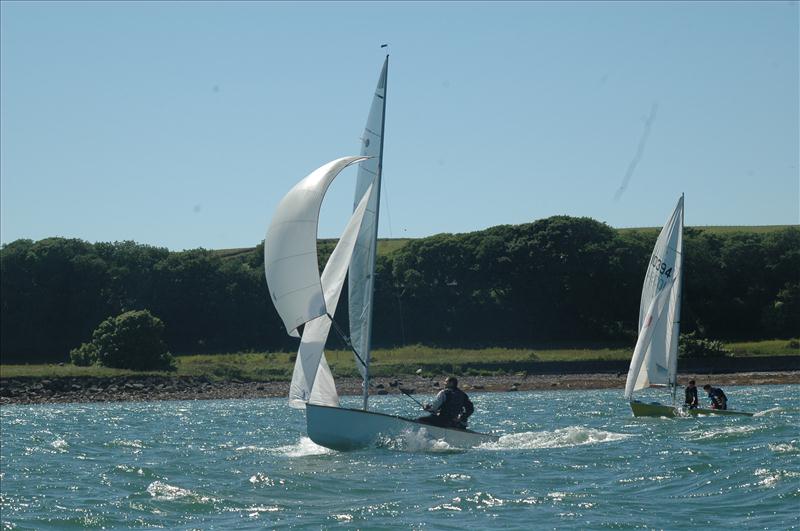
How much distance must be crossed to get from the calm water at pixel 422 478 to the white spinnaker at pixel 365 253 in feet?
8.42

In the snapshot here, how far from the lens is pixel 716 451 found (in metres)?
23.9

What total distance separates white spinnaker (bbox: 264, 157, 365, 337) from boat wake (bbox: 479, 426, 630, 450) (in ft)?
18.4

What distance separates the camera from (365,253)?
1003 inches

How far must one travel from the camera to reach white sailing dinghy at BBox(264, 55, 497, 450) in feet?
76.4

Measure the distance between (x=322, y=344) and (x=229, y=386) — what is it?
130 feet

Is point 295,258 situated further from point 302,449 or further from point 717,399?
point 717,399

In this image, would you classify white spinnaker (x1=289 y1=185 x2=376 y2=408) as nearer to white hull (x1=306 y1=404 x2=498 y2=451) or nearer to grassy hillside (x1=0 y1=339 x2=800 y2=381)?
white hull (x1=306 y1=404 x2=498 y2=451)

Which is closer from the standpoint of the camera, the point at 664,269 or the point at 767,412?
the point at 767,412

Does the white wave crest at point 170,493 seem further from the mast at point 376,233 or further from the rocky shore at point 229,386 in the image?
the rocky shore at point 229,386

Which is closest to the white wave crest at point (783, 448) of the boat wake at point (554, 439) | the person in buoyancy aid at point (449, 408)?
the boat wake at point (554, 439)

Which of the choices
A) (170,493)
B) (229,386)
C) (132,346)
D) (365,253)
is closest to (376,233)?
(365,253)

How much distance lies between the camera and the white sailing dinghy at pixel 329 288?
76.4ft

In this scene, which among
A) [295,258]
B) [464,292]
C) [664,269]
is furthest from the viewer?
[464,292]

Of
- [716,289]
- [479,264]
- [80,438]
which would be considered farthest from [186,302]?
[80,438]
